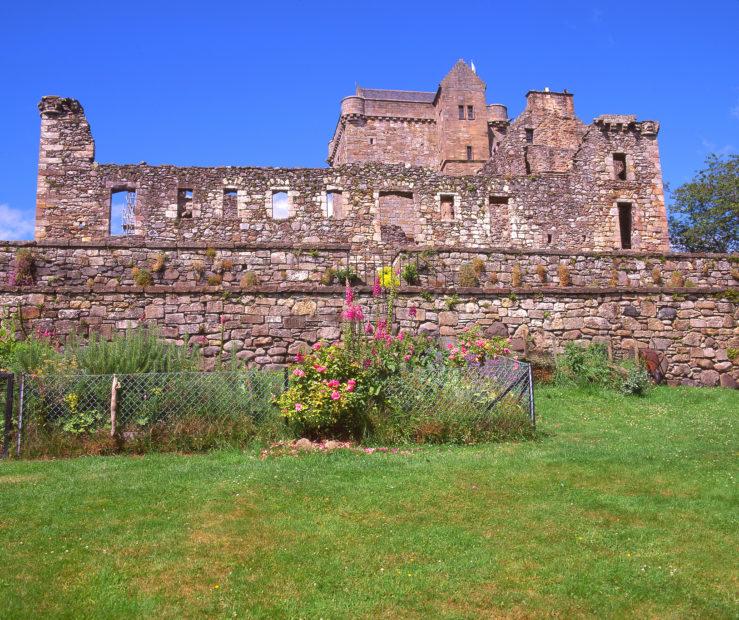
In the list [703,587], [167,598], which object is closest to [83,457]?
[167,598]

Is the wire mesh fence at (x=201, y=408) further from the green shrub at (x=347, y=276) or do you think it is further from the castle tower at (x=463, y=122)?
the castle tower at (x=463, y=122)

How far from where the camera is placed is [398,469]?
7.36 metres

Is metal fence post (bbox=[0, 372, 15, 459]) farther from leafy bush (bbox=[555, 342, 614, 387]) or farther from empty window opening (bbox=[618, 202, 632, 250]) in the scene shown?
empty window opening (bbox=[618, 202, 632, 250])

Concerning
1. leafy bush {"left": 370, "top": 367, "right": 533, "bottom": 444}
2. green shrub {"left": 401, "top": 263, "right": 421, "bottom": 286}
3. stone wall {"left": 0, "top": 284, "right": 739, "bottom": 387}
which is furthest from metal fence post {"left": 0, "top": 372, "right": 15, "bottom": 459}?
green shrub {"left": 401, "top": 263, "right": 421, "bottom": 286}

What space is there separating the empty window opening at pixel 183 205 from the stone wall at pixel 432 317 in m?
9.26

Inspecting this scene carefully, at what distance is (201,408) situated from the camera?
28.7 feet

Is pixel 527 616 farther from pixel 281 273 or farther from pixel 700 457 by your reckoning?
pixel 281 273

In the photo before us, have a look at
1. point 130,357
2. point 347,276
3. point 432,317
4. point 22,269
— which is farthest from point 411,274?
point 22,269

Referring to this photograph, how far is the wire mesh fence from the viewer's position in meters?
8.32

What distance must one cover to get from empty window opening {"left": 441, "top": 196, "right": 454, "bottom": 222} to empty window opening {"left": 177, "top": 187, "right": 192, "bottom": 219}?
8.35m

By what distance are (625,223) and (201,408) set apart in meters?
20.6

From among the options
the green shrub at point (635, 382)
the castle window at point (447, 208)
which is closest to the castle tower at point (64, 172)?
the castle window at point (447, 208)

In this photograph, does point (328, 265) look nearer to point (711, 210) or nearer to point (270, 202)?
point (270, 202)

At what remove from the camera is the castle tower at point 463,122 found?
39906mm
